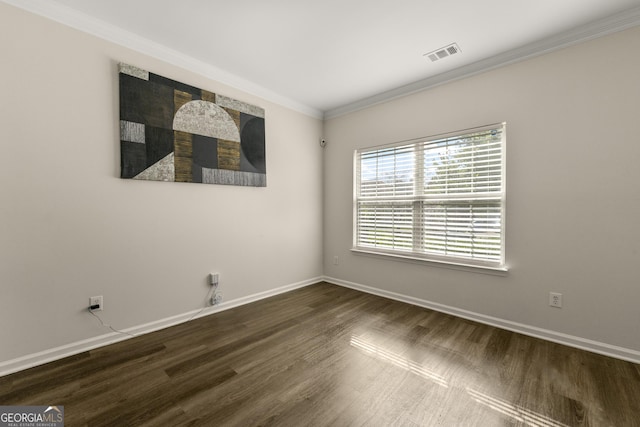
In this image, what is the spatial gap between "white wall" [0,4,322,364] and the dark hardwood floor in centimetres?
38

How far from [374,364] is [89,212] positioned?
260 cm

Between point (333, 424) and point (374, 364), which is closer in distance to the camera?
point (333, 424)

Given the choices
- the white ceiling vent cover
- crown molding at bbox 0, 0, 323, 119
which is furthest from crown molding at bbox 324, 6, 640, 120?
crown molding at bbox 0, 0, 323, 119

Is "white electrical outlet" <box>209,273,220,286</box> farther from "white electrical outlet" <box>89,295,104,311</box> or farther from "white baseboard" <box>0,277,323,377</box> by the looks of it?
"white electrical outlet" <box>89,295,104,311</box>

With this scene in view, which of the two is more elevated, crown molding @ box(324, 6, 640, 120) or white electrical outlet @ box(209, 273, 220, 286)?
crown molding @ box(324, 6, 640, 120)

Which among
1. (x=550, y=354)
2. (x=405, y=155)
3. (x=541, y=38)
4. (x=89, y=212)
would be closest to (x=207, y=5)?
(x=89, y=212)

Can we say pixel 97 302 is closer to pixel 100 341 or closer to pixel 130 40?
pixel 100 341

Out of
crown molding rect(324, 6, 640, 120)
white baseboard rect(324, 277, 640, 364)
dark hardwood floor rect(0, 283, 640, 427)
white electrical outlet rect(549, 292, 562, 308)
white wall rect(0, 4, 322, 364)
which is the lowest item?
dark hardwood floor rect(0, 283, 640, 427)

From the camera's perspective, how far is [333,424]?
1430mm

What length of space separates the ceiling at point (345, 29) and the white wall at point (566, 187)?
0.71 feet

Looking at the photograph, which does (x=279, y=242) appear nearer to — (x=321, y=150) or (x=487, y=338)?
(x=321, y=150)

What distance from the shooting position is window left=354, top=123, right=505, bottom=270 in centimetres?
270

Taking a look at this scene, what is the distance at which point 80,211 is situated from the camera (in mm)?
2143

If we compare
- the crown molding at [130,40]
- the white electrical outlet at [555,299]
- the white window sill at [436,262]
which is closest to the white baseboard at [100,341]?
the white window sill at [436,262]
